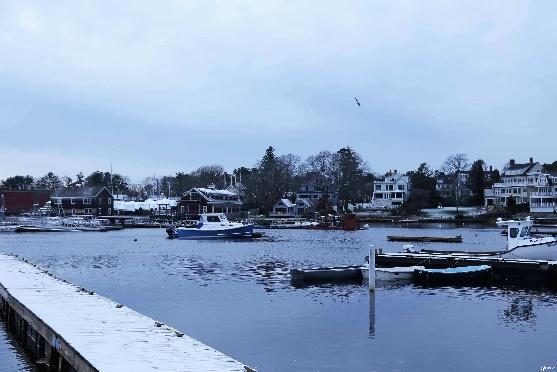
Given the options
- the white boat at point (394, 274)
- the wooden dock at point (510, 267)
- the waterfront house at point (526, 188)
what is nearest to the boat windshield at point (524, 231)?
the wooden dock at point (510, 267)

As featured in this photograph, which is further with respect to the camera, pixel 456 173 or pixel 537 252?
pixel 456 173

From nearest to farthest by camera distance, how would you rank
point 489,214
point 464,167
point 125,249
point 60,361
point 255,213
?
point 60,361 < point 125,249 < point 489,214 < point 255,213 < point 464,167

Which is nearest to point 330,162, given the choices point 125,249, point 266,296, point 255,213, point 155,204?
point 255,213

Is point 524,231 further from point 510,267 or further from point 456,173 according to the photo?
point 456,173

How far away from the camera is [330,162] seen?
167250mm

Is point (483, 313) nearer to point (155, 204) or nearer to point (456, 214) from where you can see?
point (456, 214)

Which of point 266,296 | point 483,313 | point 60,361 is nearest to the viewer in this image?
point 60,361

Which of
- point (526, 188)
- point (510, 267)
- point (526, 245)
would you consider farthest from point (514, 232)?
point (526, 188)

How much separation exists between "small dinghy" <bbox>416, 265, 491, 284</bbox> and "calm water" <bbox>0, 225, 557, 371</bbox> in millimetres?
1718

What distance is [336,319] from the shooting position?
25891mm

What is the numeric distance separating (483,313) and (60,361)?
1776 cm

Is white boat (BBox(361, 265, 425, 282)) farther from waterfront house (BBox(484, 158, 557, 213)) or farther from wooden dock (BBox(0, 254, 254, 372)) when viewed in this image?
waterfront house (BBox(484, 158, 557, 213))

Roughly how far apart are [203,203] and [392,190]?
50.3m

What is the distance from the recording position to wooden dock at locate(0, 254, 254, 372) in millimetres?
13495
